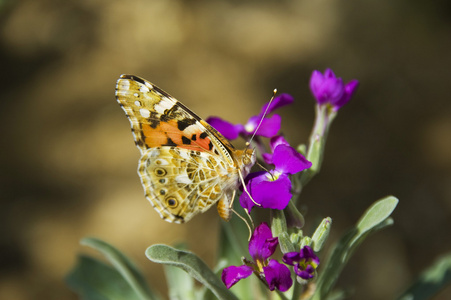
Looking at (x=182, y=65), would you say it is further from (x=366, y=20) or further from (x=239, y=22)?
(x=366, y=20)

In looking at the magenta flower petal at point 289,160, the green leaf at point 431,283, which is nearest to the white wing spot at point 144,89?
the magenta flower petal at point 289,160

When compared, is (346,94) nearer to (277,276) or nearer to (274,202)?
(274,202)

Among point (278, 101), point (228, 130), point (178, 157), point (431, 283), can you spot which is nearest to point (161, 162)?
point (178, 157)

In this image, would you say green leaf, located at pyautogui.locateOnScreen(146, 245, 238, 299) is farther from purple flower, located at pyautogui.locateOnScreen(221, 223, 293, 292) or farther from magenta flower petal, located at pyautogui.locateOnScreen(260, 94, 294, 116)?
magenta flower petal, located at pyautogui.locateOnScreen(260, 94, 294, 116)

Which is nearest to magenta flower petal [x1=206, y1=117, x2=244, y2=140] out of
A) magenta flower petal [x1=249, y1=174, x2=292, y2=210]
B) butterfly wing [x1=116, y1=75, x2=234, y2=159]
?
butterfly wing [x1=116, y1=75, x2=234, y2=159]

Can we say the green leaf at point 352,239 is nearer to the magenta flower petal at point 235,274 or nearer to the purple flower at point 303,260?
the purple flower at point 303,260

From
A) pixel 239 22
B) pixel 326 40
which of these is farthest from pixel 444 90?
pixel 239 22
